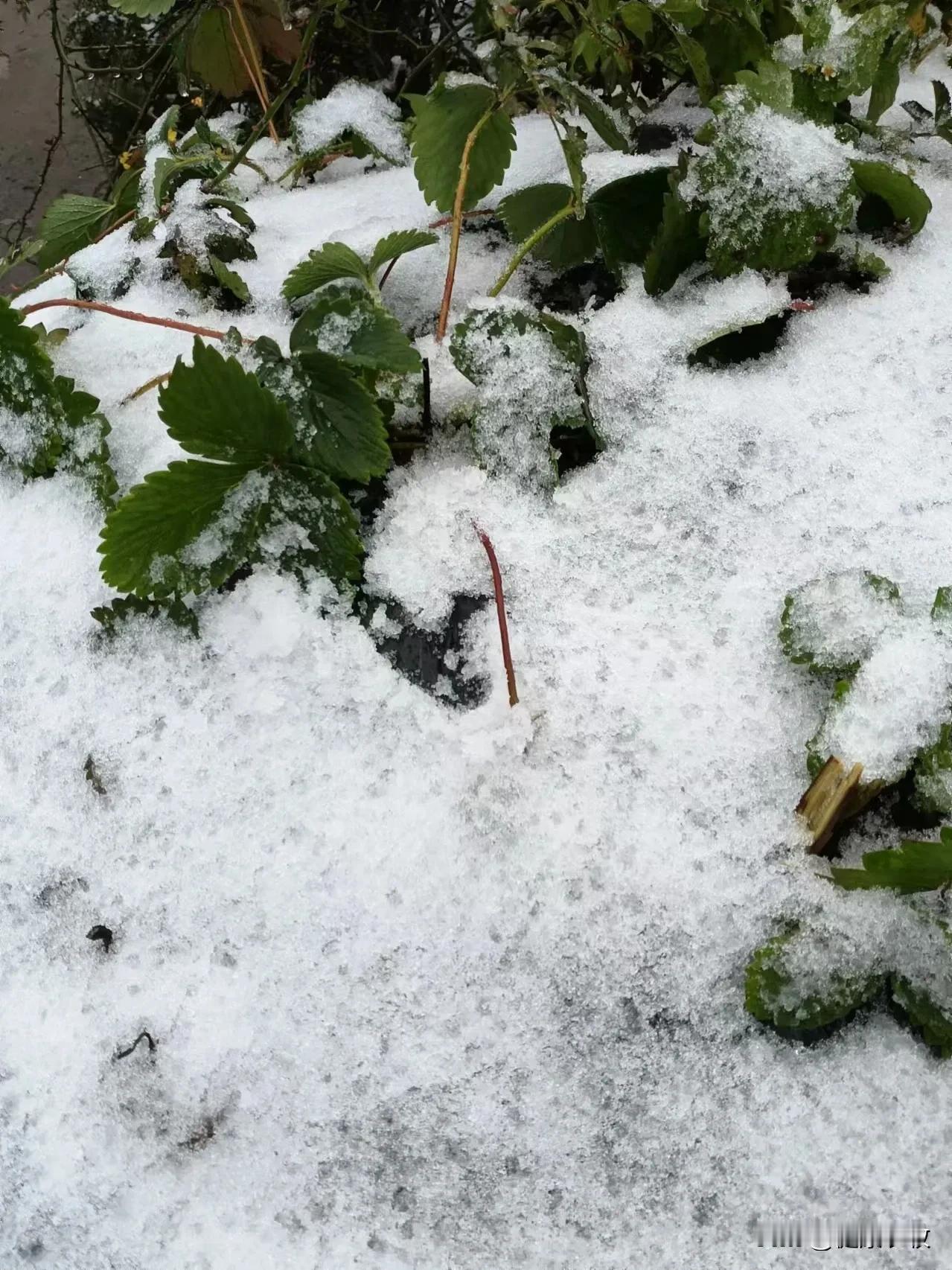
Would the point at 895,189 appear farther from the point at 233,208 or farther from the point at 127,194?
the point at 127,194

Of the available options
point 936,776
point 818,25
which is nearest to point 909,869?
point 936,776

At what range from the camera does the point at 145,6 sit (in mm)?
1202

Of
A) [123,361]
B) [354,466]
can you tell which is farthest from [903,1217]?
[123,361]

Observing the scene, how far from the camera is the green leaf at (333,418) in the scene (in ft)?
2.73

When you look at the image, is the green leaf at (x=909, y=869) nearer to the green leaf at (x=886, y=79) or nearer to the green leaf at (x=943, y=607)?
the green leaf at (x=943, y=607)

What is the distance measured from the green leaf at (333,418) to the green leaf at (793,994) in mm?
528

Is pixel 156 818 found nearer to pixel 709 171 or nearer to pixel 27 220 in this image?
pixel 709 171

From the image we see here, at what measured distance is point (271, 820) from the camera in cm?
78

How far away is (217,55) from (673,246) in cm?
106

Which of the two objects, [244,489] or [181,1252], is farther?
[244,489]

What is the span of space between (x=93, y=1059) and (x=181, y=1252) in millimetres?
157

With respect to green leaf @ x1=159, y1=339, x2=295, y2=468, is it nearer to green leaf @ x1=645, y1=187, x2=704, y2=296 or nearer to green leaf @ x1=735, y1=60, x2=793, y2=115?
green leaf @ x1=645, y1=187, x2=704, y2=296

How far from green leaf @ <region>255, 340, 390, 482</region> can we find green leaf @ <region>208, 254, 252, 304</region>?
1.10 feet

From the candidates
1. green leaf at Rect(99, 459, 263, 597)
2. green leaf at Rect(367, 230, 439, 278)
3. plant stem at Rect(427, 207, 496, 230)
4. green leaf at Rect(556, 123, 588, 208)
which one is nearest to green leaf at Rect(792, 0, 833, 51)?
green leaf at Rect(556, 123, 588, 208)
